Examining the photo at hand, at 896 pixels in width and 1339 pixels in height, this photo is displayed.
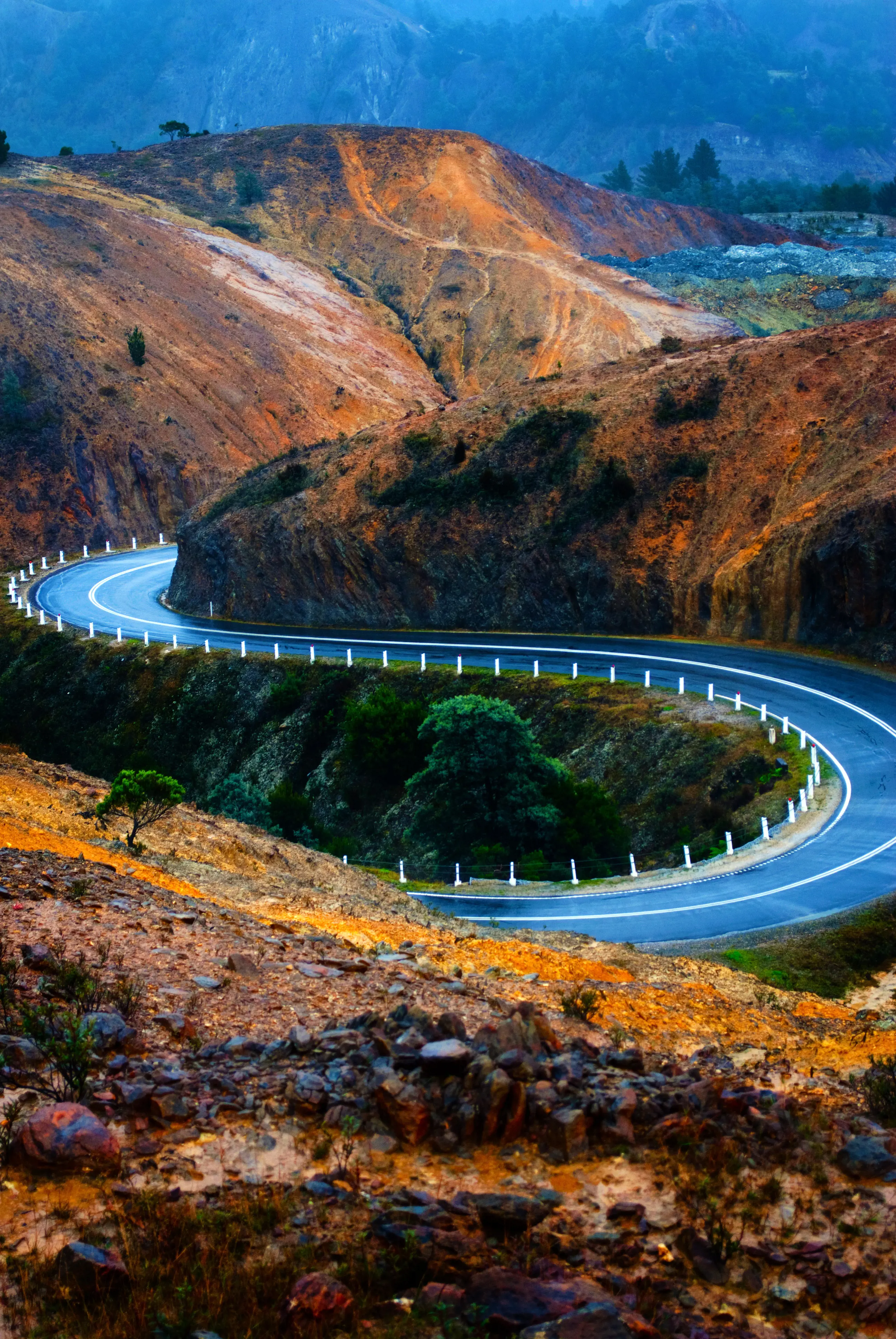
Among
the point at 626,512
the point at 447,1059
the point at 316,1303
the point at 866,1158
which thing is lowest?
the point at 316,1303

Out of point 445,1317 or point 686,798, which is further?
point 686,798

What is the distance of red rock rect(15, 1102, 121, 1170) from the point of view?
733 cm

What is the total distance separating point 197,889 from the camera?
17281 millimetres

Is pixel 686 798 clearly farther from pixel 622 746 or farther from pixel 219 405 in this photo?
pixel 219 405

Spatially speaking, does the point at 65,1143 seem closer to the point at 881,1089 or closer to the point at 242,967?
the point at 242,967

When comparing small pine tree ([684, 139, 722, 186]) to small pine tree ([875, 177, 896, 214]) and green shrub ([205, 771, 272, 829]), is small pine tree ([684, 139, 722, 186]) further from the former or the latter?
green shrub ([205, 771, 272, 829])

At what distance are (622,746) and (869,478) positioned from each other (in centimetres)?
1414

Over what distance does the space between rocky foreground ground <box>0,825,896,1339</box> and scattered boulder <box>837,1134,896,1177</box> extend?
0.05 ft

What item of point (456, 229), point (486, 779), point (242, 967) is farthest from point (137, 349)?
point (242, 967)

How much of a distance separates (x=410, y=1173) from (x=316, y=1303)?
1355 millimetres

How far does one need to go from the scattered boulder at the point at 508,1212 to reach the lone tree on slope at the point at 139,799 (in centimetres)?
1396

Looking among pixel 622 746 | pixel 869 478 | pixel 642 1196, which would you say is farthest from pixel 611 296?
pixel 642 1196

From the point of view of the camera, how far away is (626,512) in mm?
43812

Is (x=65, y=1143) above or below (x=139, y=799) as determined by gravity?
above
